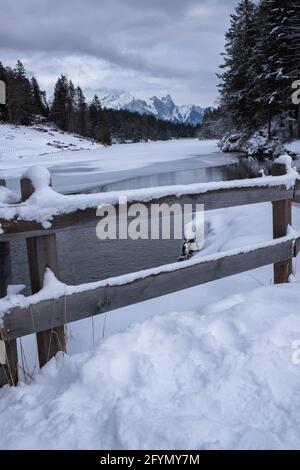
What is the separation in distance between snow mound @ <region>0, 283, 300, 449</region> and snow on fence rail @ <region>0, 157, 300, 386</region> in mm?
255

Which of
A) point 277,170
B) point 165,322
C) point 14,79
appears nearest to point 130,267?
point 277,170

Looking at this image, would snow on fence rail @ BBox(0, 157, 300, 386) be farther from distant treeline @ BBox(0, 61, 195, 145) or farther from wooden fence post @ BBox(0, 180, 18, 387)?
distant treeline @ BBox(0, 61, 195, 145)

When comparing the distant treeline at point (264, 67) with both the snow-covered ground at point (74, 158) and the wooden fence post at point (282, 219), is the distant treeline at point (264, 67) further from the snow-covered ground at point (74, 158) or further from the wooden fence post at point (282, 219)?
the wooden fence post at point (282, 219)

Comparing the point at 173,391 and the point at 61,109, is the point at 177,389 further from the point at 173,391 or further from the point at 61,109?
the point at 61,109

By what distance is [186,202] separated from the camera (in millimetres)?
3502

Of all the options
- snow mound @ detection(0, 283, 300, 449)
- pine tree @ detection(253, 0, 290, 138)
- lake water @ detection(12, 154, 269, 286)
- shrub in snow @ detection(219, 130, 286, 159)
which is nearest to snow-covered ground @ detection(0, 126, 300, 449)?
snow mound @ detection(0, 283, 300, 449)

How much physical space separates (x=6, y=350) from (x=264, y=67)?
33239mm

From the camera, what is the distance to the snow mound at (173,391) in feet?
7.31

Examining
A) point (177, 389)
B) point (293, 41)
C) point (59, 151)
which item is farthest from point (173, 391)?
point (59, 151)

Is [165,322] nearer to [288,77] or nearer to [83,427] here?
[83,427]

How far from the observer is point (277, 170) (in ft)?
15.0

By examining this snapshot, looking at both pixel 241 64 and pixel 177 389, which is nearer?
pixel 177 389

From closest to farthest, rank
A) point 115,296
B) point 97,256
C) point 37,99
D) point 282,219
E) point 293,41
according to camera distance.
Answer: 1. point 115,296
2. point 282,219
3. point 97,256
4. point 293,41
5. point 37,99

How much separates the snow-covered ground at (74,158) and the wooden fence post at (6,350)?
58.4 feet
